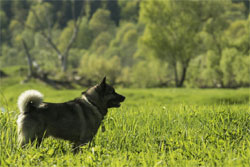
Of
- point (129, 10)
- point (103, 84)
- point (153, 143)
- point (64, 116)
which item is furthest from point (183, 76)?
point (129, 10)

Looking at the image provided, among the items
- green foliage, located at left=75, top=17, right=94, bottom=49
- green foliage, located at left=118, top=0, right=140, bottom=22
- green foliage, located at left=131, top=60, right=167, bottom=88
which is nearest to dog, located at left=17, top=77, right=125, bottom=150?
green foliage, located at left=131, top=60, right=167, bottom=88

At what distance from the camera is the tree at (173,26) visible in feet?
135

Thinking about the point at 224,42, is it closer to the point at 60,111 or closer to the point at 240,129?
the point at 240,129

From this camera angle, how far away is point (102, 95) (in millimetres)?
7016

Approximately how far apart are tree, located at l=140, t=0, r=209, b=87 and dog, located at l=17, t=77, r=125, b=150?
3552 centimetres

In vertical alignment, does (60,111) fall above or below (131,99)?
above

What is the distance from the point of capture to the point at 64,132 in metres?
6.41

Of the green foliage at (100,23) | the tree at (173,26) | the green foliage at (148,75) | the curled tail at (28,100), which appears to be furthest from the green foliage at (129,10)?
the curled tail at (28,100)

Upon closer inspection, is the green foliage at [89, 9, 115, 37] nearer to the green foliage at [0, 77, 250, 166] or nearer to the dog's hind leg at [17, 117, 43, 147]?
the green foliage at [0, 77, 250, 166]

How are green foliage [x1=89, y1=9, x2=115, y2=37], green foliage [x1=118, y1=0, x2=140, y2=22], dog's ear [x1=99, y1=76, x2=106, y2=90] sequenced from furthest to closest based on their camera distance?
green foliage [x1=118, y1=0, x2=140, y2=22] < green foliage [x1=89, y1=9, x2=115, y2=37] < dog's ear [x1=99, y1=76, x2=106, y2=90]

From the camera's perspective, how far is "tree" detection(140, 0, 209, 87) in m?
41.1

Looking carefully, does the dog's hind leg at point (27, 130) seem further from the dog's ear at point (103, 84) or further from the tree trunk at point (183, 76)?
the tree trunk at point (183, 76)

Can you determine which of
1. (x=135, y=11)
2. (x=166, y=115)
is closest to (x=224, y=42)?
(x=166, y=115)

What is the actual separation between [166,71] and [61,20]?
8047 cm
